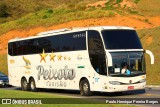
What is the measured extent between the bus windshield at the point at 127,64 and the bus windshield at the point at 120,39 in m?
0.42

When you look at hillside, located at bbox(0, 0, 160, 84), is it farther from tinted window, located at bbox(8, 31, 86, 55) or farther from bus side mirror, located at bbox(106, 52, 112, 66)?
bus side mirror, located at bbox(106, 52, 112, 66)

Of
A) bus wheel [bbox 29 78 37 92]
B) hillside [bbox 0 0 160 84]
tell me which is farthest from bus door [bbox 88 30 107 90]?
hillside [bbox 0 0 160 84]

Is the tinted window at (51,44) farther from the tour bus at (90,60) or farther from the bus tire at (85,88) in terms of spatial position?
the bus tire at (85,88)

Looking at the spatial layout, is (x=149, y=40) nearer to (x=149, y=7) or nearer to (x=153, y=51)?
(x=153, y=51)

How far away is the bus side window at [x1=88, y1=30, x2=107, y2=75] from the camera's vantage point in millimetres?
22598

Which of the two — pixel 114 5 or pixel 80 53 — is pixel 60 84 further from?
pixel 114 5

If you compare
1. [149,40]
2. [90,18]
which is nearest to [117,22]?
[90,18]

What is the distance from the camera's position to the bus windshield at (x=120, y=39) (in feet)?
74.5

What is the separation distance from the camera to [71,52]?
25.1 meters

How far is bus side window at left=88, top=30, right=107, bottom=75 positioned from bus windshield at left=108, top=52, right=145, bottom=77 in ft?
1.75

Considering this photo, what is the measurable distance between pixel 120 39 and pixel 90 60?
6.39 feet

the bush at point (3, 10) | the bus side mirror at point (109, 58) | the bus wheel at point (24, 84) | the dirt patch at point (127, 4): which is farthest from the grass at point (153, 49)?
the bush at point (3, 10)

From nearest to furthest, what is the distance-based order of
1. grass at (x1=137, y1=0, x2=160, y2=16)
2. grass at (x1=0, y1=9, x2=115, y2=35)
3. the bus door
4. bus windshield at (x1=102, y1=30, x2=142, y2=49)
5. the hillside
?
the bus door → bus windshield at (x1=102, y1=30, x2=142, y2=49) → the hillside → grass at (x1=137, y1=0, x2=160, y2=16) → grass at (x1=0, y1=9, x2=115, y2=35)

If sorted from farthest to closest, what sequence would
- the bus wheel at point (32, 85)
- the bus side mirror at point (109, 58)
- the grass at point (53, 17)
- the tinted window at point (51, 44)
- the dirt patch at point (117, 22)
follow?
the grass at point (53, 17)
the dirt patch at point (117, 22)
the bus wheel at point (32, 85)
the tinted window at point (51, 44)
the bus side mirror at point (109, 58)
